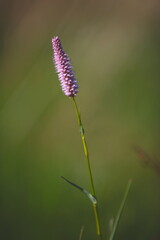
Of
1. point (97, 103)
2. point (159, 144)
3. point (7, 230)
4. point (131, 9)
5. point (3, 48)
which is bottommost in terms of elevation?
point (7, 230)

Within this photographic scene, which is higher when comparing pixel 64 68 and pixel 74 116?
pixel 64 68

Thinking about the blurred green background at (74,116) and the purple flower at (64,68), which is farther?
the blurred green background at (74,116)

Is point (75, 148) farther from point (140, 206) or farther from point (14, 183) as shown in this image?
point (140, 206)

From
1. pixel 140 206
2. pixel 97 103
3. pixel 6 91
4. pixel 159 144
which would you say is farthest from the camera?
pixel 6 91

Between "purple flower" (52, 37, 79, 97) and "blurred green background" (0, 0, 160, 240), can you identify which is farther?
"blurred green background" (0, 0, 160, 240)

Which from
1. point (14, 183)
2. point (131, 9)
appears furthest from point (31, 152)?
point (131, 9)
